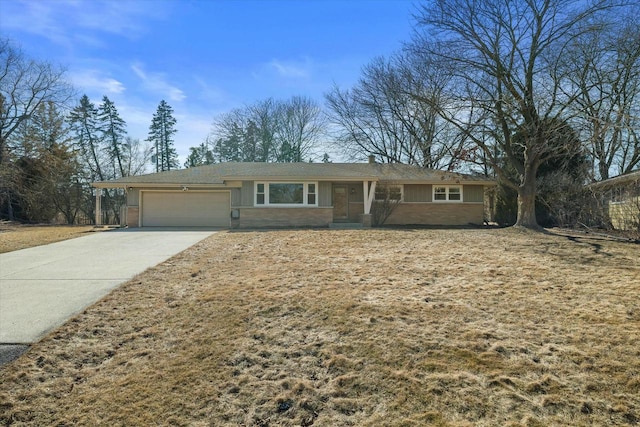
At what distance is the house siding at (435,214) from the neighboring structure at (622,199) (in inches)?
252

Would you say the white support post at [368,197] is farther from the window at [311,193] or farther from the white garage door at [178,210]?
the white garage door at [178,210]

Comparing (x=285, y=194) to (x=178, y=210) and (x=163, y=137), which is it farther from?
(x=163, y=137)

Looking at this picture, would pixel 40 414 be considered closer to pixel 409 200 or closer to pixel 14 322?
pixel 14 322

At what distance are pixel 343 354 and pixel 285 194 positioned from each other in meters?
13.6

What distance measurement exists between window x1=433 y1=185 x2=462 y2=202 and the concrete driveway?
40.7 ft

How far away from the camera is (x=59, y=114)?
89.2 feet

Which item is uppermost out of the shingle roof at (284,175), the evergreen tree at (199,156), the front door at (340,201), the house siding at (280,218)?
the evergreen tree at (199,156)

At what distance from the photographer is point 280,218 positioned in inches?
645

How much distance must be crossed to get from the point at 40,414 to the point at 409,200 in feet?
56.8

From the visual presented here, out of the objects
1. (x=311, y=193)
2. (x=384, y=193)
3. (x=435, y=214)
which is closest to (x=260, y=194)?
(x=311, y=193)

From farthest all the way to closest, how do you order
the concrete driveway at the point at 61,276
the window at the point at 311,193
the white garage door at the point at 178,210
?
1. the white garage door at the point at 178,210
2. the window at the point at 311,193
3. the concrete driveway at the point at 61,276

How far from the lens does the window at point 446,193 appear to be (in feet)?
61.2

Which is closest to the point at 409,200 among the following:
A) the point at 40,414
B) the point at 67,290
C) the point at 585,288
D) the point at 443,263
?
the point at 443,263

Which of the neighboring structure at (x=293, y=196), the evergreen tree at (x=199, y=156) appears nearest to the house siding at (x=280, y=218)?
the neighboring structure at (x=293, y=196)
